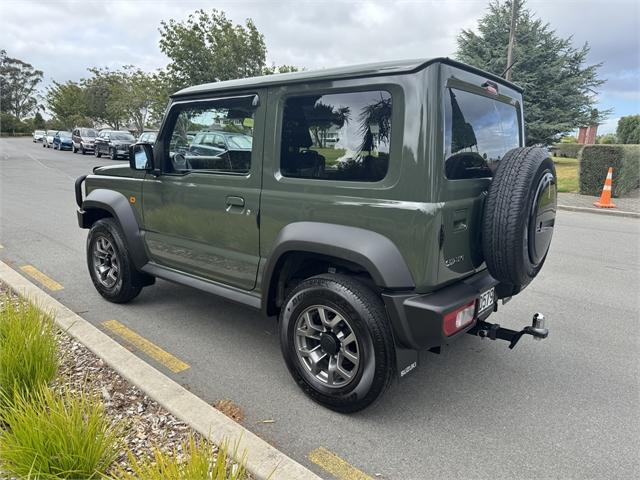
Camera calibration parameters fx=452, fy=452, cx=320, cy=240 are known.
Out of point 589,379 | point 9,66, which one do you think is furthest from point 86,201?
point 9,66

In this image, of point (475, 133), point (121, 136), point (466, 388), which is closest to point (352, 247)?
point (475, 133)

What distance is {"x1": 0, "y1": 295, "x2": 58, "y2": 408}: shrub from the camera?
94.3 inches

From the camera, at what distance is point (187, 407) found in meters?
2.47

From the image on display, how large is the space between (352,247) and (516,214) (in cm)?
94

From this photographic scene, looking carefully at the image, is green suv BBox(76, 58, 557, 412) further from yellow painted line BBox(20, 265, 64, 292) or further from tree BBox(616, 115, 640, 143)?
tree BBox(616, 115, 640, 143)

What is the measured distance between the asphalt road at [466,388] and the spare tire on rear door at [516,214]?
85cm

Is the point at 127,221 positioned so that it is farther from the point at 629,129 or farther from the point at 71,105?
the point at 71,105

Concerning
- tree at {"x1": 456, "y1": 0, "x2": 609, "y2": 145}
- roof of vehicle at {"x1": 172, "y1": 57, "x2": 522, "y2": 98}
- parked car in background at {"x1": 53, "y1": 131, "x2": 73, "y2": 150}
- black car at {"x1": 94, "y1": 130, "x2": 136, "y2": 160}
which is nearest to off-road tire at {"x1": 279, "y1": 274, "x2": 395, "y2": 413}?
roof of vehicle at {"x1": 172, "y1": 57, "x2": 522, "y2": 98}

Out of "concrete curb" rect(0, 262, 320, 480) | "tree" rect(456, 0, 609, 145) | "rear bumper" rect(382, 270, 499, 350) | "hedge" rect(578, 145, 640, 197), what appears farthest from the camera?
"tree" rect(456, 0, 609, 145)

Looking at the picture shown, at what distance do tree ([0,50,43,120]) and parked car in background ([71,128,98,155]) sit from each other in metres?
62.8

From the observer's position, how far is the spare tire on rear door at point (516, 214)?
100 inches

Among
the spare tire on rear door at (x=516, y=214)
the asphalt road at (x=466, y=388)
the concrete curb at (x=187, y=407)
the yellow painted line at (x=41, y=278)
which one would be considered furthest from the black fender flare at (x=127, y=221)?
the spare tire on rear door at (x=516, y=214)

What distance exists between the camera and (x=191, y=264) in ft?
12.0

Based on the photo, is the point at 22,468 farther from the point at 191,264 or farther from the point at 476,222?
the point at 476,222
